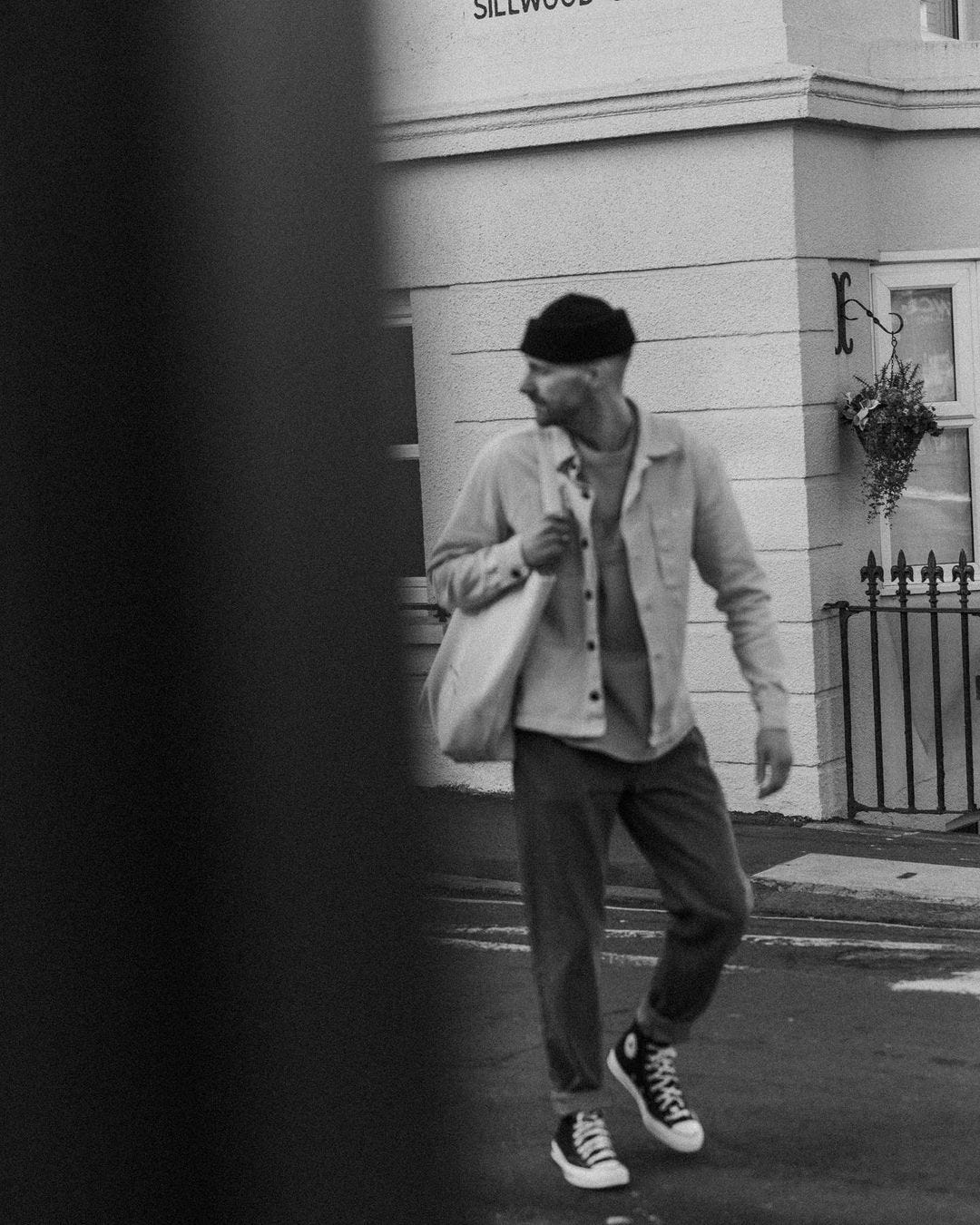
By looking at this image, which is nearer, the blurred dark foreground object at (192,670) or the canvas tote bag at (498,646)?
the blurred dark foreground object at (192,670)

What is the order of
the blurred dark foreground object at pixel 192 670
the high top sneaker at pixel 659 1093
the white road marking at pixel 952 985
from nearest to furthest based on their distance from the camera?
the blurred dark foreground object at pixel 192 670, the high top sneaker at pixel 659 1093, the white road marking at pixel 952 985

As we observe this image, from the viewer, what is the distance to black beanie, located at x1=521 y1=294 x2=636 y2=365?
13.8ft

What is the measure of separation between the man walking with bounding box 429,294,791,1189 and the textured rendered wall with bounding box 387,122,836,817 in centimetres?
440

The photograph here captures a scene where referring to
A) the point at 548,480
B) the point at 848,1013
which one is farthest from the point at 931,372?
the point at 548,480

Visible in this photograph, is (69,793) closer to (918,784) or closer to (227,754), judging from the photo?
(227,754)

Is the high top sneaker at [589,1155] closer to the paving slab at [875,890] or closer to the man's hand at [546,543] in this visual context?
the man's hand at [546,543]

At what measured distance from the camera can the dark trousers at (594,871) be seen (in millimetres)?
4266

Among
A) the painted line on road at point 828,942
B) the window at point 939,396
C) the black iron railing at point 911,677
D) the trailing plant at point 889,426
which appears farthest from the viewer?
the window at point 939,396

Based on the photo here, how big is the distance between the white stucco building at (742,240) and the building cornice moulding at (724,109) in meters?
0.01

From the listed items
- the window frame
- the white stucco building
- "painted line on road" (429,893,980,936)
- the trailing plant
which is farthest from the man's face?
the window frame

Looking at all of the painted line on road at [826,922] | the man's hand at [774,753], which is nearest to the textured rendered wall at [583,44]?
the painted line on road at [826,922]

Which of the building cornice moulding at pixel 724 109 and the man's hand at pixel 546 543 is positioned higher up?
the building cornice moulding at pixel 724 109

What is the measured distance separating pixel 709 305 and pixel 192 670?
8.30m

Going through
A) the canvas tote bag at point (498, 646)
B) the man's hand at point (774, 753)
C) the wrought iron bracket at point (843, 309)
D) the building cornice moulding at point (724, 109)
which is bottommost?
the man's hand at point (774, 753)
